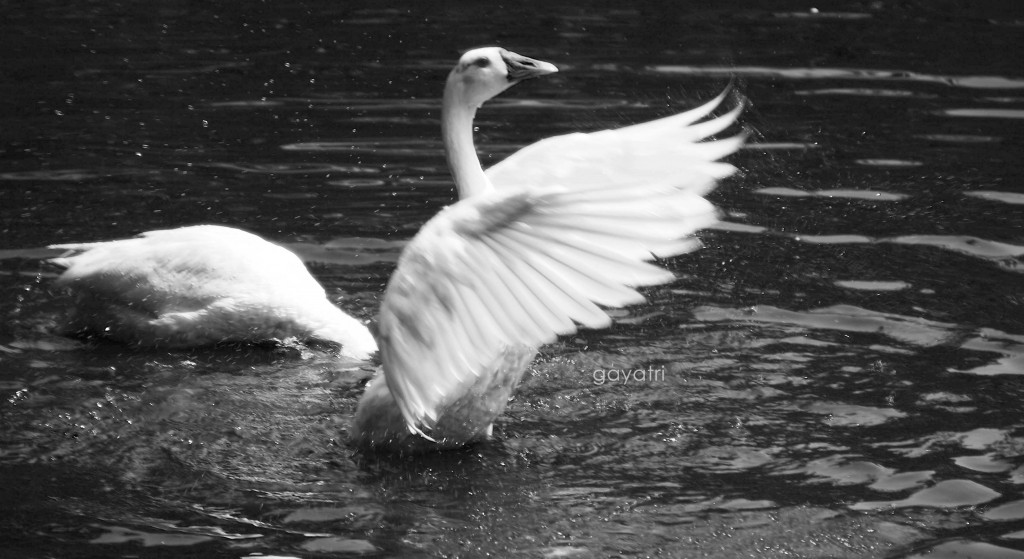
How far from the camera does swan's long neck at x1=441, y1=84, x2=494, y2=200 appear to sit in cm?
539

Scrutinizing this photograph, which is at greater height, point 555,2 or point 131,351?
point 555,2

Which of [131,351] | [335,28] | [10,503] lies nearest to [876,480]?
[10,503]

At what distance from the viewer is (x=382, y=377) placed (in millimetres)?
5090

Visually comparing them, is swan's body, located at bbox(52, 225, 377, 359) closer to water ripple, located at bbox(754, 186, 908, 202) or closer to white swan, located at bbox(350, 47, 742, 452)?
white swan, located at bbox(350, 47, 742, 452)

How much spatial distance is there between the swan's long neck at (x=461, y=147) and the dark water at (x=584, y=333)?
2.93 ft

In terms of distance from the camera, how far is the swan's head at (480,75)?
5719 mm

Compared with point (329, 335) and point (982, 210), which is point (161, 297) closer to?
point (329, 335)

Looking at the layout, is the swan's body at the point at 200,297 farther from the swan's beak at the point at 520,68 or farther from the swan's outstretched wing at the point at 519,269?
the swan's outstretched wing at the point at 519,269

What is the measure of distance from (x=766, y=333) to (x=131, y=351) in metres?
2.83

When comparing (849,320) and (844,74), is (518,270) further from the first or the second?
(844,74)

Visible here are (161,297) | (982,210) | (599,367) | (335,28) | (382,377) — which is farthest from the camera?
(335,28)

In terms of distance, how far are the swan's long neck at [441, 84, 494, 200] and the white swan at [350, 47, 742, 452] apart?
0.53 meters

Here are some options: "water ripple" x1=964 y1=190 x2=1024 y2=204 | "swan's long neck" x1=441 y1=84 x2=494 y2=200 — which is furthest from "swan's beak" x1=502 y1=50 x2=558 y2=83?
"water ripple" x1=964 y1=190 x2=1024 y2=204

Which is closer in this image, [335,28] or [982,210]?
[982,210]
